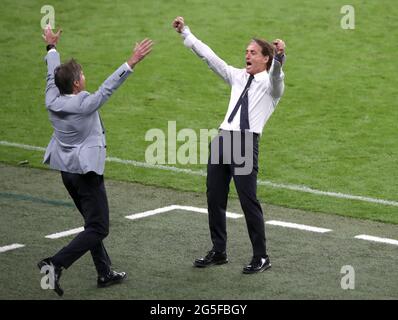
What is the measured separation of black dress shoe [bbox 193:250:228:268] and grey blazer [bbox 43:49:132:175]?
1.50m

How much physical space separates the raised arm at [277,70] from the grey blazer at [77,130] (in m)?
1.37

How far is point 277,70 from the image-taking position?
9.41 m

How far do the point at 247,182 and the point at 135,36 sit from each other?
417 inches

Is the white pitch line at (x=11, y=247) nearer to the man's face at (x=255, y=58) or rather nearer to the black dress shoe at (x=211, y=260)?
the black dress shoe at (x=211, y=260)

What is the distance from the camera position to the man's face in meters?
9.78

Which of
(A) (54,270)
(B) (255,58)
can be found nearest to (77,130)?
(A) (54,270)

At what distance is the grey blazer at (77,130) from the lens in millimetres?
8883

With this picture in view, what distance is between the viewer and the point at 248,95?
9.78m

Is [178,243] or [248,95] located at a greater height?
[248,95]

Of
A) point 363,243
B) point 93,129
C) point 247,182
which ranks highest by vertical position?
point 93,129

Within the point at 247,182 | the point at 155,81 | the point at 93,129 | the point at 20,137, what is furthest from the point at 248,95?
the point at 155,81

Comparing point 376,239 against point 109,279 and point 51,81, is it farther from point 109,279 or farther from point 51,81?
point 51,81

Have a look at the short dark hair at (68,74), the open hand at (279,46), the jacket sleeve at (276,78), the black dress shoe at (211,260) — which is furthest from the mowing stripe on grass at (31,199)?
the open hand at (279,46)
